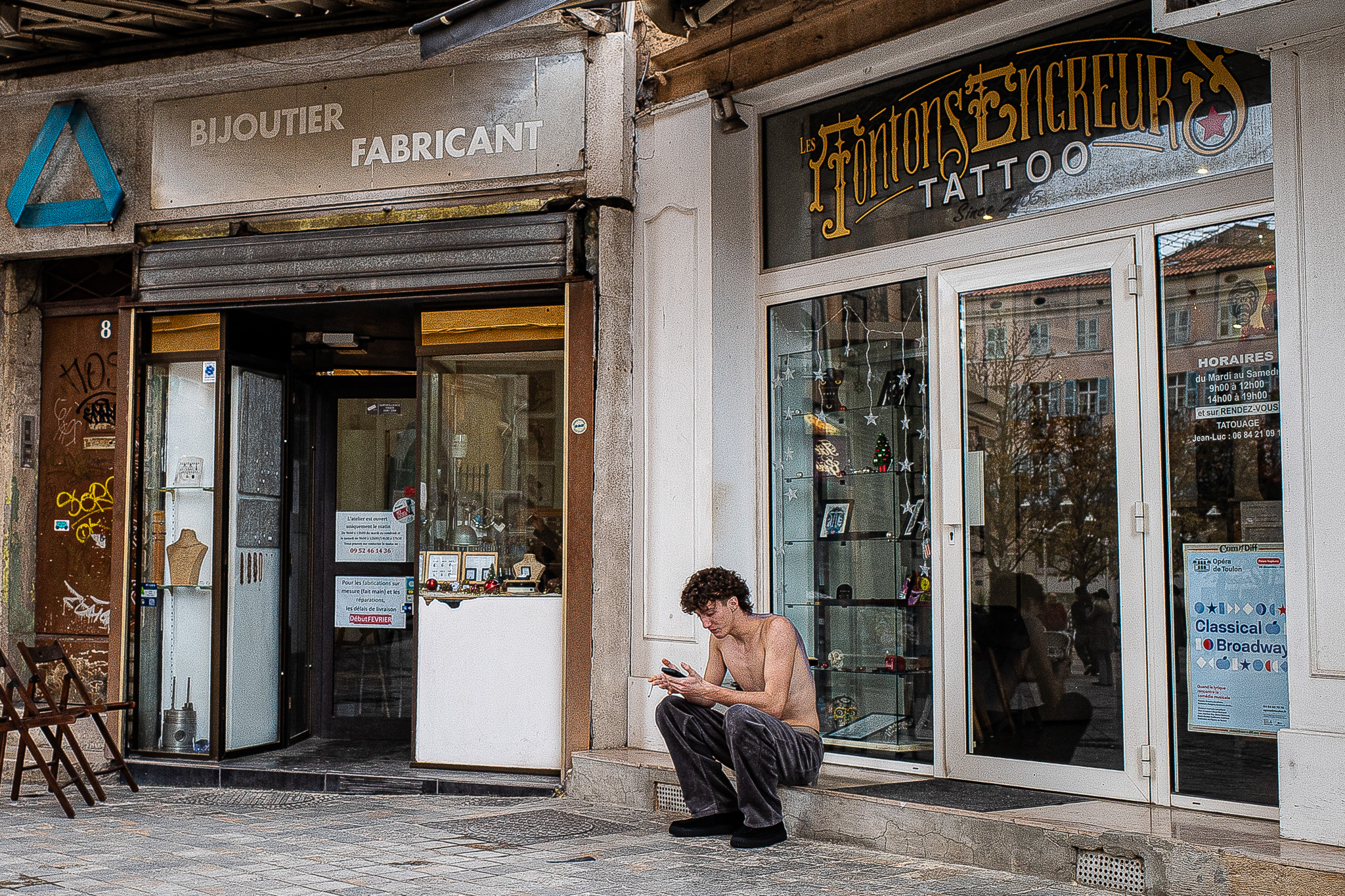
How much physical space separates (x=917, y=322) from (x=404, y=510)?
4031 millimetres

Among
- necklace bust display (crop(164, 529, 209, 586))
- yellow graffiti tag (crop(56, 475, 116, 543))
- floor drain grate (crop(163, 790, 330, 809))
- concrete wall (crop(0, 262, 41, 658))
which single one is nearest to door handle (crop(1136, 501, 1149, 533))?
floor drain grate (crop(163, 790, 330, 809))

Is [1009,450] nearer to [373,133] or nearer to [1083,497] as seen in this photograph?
[1083,497]

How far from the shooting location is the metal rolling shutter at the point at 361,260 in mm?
7602

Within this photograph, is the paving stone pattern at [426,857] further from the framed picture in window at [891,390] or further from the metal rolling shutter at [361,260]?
the metal rolling shutter at [361,260]

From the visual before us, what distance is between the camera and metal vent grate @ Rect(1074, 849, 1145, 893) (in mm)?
4871

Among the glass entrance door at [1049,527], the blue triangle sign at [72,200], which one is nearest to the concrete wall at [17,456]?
the blue triangle sign at [72,200]

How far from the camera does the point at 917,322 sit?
6855 mm

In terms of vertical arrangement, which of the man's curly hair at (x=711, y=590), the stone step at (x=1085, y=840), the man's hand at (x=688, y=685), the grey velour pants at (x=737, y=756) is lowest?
the stone step at (x=1085, y=840)

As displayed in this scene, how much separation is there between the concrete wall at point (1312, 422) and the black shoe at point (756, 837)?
209cm

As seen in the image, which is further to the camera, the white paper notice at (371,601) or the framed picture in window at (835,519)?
the white paper notice at (371,601)

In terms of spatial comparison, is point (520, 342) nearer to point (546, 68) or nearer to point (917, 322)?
point (546, 68)

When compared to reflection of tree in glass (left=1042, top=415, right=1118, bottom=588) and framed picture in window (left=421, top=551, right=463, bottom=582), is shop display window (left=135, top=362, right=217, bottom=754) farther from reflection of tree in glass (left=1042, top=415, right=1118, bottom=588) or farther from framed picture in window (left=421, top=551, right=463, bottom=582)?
reflection of tree in glass (left=1042, top=415, right=1118, bottom=588)

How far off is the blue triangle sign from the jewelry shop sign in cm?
31

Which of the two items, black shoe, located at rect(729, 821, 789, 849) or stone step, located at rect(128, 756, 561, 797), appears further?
stone step, located at rect(128, 756, 561, 797)
